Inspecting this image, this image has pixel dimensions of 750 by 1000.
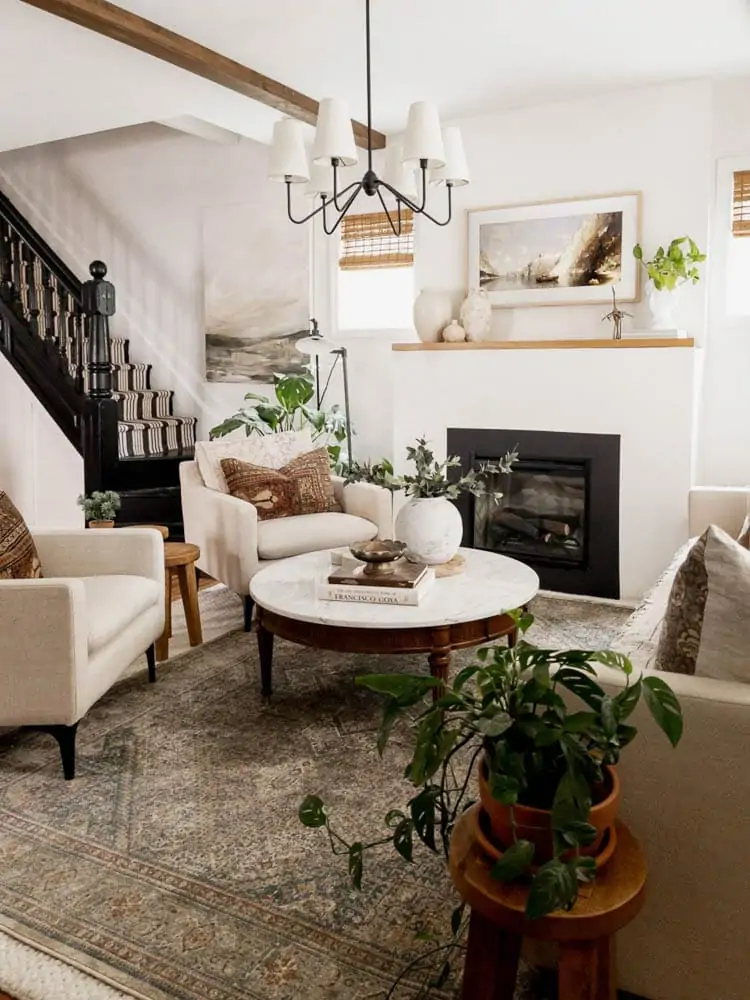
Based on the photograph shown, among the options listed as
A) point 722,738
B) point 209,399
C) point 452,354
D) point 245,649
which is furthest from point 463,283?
point 722,738

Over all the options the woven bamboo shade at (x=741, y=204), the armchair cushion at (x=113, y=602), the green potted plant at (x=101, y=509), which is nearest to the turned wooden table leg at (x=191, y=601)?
the armchair cushion at (x=113, y=602)

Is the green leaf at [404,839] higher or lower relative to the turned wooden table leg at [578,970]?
higher

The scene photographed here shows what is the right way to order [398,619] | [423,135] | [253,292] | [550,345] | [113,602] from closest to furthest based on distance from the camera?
[398,619]
[113,602]
[423,135]
[550,345]
[253,292]

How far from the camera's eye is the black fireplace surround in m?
4.70

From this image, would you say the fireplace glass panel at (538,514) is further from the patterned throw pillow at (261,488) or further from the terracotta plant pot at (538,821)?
the terracotta plant pot at (538,821)

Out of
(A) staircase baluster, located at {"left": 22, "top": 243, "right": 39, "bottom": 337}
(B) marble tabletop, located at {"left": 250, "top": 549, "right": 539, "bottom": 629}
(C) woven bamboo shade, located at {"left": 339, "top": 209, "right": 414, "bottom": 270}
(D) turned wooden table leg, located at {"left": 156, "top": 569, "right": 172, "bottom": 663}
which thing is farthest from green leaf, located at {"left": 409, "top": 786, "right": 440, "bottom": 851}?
(A) staircase baluster, located at {"left": 22, "top": 243, "right": 39, "bottom": 337}

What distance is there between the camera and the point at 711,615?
5.35ft

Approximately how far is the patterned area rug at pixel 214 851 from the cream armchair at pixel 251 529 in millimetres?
693

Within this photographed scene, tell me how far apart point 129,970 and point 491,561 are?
2141mm

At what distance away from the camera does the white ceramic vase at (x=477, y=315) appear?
499 cm

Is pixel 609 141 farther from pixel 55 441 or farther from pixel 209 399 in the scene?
pixel 55 441

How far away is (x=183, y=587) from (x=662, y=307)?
2.73m

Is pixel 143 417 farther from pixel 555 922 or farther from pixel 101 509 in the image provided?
pixel 555 922

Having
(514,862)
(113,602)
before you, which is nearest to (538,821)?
(514,862)
